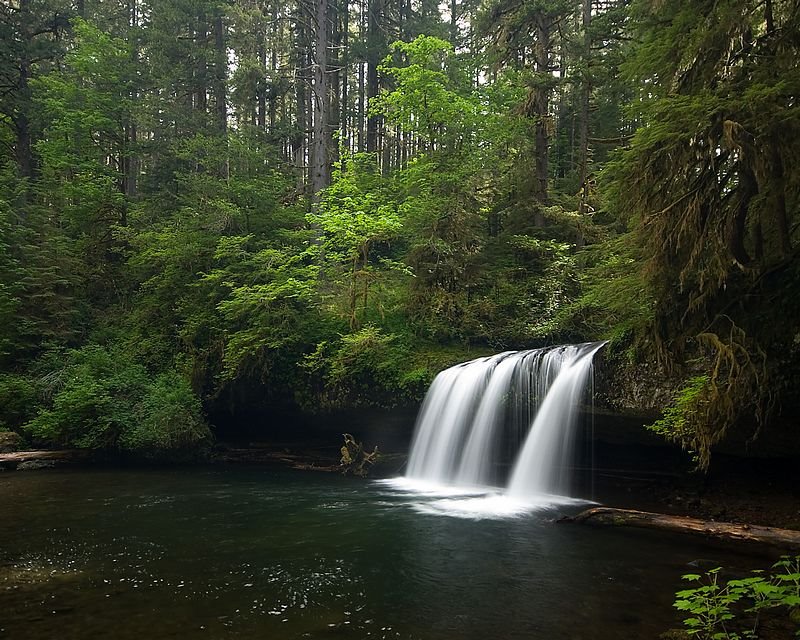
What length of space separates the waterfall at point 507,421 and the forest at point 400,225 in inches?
38.3

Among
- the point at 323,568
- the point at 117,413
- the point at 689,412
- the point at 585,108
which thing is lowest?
the point at 323,568

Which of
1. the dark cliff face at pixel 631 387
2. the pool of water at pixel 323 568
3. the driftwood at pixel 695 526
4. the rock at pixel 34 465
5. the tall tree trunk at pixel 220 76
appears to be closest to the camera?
the pool of water at pixel 323 568

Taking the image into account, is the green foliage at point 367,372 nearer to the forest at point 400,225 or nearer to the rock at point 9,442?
the forest at point 400,225

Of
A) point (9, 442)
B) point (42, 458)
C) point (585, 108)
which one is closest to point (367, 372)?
point (42, 458)

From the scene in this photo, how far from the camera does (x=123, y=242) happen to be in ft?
67.5

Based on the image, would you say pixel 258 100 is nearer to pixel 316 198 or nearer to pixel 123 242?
pixel 123 242

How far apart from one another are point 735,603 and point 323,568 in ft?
15.2

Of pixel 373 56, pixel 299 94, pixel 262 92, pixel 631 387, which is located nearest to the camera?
pixel 631 387

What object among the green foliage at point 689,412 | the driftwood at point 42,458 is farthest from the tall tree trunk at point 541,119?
the driftwood at point 42,458

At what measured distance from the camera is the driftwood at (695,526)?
705 centimetres

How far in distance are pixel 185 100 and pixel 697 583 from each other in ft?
92.1

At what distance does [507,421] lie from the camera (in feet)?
39.1

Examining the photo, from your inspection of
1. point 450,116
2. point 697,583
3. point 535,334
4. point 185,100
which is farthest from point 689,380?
point 185,100

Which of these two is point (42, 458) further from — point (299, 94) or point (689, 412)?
point (299, 94)
